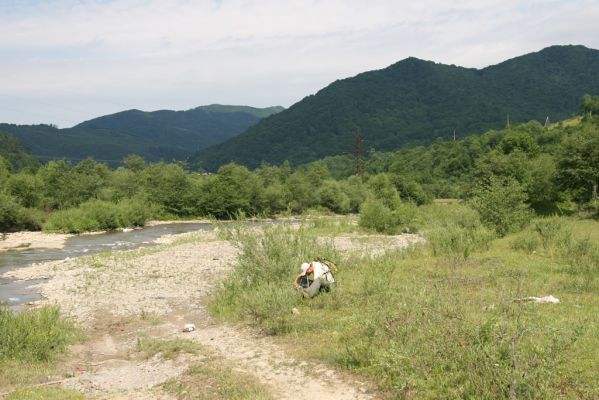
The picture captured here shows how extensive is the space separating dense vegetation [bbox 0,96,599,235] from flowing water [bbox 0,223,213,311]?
747 centimetres

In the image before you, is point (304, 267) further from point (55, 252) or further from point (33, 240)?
point (33, 240)

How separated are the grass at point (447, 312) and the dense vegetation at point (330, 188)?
7000 mm

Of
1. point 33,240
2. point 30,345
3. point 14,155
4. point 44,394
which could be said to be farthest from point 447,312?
point 14,155

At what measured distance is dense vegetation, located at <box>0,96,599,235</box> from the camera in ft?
141

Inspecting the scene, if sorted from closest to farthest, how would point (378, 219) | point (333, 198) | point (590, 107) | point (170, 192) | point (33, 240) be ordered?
point (378, 219), point (33, 240), point (170, 192), point (333, 198), point (590, 107)

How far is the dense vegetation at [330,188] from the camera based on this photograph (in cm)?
4303

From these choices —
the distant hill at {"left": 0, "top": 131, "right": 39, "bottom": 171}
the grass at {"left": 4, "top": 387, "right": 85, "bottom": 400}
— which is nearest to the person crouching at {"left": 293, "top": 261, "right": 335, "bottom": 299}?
the grass at {"left": 4, "top": 387, "right": 85, "bottom": 400}

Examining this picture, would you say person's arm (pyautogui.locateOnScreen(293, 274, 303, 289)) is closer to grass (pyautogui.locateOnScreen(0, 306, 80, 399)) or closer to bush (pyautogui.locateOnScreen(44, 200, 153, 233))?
grass (pyautogui.locateOnScreen(0, 306, 80, 399))

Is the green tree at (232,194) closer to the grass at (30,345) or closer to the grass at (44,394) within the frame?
the grass at (30,345)

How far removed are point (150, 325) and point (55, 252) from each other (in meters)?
26.9

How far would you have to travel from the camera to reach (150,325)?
15930 mm

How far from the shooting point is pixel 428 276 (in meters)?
16.6

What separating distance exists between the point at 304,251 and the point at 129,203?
53.2 metres

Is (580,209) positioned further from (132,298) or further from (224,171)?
(224,171)
